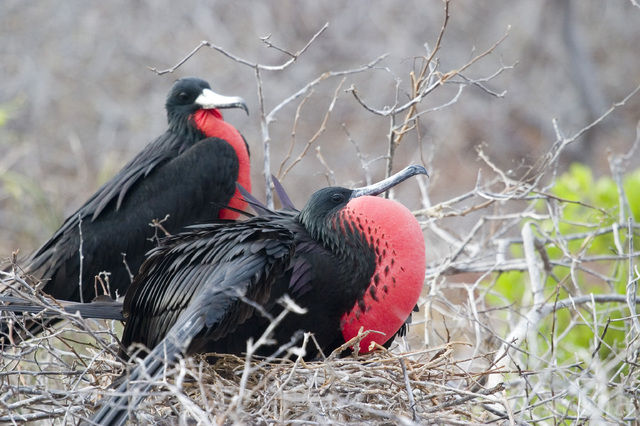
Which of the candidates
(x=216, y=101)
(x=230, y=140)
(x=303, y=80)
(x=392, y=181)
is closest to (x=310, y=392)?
(x=392, y=181)

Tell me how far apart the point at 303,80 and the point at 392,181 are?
18.4 ft

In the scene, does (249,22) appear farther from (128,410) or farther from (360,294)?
(128,410)

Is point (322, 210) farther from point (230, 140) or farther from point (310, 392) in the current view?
point (230, 140)

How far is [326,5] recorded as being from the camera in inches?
357

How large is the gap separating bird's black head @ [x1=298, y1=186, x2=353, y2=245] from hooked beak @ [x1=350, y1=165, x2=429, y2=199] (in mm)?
64

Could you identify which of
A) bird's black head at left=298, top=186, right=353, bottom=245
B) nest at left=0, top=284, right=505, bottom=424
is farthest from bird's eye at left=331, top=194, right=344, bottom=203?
nest at left=0, top=284, right=505, bottom=424

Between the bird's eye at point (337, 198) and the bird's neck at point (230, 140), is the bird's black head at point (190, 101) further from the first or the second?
the bird's eye at point (337, 198)

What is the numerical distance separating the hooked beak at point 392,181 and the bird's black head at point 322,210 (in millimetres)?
64

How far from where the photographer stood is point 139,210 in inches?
153

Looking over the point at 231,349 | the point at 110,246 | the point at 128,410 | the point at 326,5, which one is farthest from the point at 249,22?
the point at 128,410

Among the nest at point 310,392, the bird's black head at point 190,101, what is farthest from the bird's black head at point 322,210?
the bird's black head at point 190,101

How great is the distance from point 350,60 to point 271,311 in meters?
6.24

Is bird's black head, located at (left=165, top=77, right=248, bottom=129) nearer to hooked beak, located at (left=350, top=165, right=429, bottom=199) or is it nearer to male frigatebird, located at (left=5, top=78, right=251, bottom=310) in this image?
male frigatebird, located at (left=5, top=78, right=251, bottom=310)

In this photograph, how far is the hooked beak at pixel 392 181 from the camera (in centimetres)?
301
